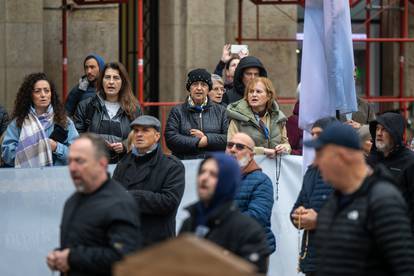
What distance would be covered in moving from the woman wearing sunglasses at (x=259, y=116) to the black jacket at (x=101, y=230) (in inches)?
148

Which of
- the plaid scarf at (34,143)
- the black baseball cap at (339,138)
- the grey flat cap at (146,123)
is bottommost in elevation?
the plaid scarf at (34,143)

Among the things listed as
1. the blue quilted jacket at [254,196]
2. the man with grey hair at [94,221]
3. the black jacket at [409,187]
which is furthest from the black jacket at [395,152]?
the man with grey hair at [94,221]

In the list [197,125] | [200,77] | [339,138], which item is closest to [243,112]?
[197,125]

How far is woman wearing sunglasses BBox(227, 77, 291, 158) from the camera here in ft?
36.4

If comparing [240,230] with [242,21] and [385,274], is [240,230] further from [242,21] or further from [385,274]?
[242,21]

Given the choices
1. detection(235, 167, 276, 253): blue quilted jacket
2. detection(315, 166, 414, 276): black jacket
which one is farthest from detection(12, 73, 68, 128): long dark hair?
detection(315, 166, 414, 276): black jacket

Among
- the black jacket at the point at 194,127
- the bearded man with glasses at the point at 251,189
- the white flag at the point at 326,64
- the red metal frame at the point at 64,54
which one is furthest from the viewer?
the red metal frame at the point at 64,54

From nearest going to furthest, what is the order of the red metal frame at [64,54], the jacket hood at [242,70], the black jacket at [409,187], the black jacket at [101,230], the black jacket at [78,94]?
the black jacket at [101,230] → the black jacket at [409,187] → the jacket hood at [242,70] → the black jacket at [78,94] → the red metal frame at [64,54]

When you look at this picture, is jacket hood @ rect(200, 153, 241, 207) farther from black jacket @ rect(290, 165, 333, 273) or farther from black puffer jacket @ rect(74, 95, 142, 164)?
black puffer jacket @ rect(74, 95, 142, 164)

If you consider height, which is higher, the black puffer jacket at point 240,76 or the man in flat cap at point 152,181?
the black puffer jacket at point 240,76

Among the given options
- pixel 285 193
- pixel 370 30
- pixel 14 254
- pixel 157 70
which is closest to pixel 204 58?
pixel 157 70

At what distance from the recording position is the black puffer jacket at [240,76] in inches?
484

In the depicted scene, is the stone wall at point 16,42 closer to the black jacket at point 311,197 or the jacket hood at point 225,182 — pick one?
the black jacket at point 311,197

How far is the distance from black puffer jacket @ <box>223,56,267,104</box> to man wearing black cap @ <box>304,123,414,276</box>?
5.28 meters
